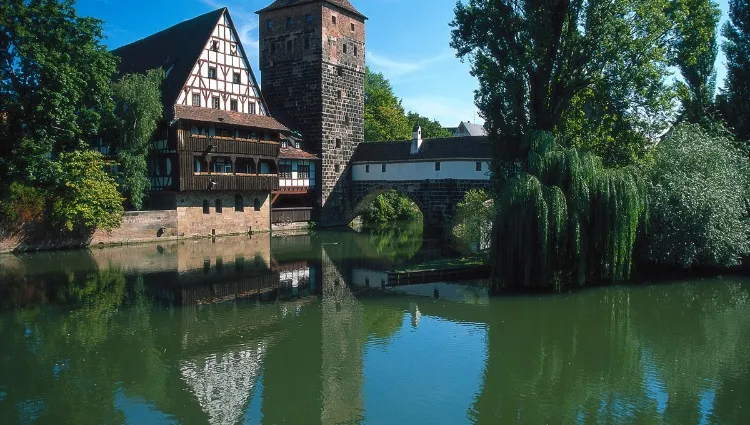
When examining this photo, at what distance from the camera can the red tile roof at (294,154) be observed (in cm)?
3714

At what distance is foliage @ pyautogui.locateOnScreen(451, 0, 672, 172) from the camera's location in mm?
19734

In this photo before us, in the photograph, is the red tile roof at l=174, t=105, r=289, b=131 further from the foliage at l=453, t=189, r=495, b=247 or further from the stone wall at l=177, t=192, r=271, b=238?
the foliage at l=453, t=189, r=495, b=247

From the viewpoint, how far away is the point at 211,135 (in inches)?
→ 1275

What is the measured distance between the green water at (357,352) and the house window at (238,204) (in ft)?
47.5

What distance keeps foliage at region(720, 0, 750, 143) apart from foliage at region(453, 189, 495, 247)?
37.4ft

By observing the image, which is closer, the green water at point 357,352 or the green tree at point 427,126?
the green water at point 357,352

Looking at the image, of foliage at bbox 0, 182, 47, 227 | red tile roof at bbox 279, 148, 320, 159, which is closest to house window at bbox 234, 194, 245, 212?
red tile roof at bbox 279, 148, 320, 159

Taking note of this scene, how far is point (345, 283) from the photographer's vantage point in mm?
19578

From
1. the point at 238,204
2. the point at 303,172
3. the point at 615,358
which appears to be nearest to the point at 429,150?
the point at 303,172

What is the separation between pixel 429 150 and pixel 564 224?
21510 millimetres

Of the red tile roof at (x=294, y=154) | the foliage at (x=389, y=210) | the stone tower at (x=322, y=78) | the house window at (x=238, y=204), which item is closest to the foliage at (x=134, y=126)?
the house window at (x=238, y=204)

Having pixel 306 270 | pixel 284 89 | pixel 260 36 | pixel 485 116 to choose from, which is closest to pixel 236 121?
pixel 284 89

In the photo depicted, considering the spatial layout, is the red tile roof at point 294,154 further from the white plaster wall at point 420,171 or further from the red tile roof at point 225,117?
the white plaster wall at point 420,171

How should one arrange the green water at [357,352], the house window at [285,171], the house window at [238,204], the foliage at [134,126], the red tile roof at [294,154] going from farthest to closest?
the house window at [285,171], the red tile roof at [294,154], the house window at [238,204], the foliage at [134,126], the green water at [357,352]
